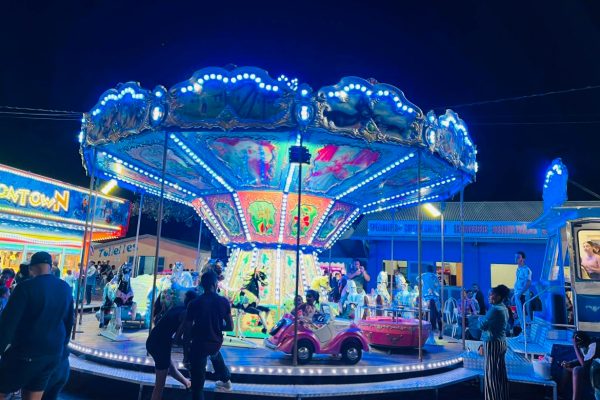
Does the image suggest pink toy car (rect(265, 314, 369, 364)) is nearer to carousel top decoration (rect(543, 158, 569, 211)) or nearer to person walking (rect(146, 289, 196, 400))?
person walking (rect(146, 289, 196, 400))

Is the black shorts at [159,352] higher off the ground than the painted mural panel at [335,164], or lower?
lower

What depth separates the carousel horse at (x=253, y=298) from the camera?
8938 mm

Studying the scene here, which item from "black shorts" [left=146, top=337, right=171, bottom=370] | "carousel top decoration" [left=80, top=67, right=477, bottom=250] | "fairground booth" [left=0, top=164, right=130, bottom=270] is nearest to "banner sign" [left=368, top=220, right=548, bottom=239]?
"carousel top decoration" [left=80, top=67, right=477, bottom=250]

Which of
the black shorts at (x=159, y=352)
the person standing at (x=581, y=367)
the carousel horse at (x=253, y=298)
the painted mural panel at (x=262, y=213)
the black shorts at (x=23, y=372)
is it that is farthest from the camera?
the painted mural panel at (x=262, y=213)

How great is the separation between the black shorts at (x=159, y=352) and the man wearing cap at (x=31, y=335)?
4.48 feet

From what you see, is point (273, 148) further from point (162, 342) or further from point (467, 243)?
point (467, 243)

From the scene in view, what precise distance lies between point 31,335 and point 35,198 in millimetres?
A: 16689

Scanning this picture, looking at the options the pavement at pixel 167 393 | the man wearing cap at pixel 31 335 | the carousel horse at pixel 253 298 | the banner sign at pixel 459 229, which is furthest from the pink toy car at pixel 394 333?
the banner sign at pixel 459 229

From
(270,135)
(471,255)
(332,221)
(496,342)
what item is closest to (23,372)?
(496,342)

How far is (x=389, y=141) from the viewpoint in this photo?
737 cm

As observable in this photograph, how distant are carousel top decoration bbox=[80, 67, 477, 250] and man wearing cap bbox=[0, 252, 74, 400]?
3.86 meters

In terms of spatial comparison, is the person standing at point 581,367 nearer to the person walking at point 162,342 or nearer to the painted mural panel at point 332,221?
the person walking at point 162,342

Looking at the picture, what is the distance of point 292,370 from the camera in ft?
20.7

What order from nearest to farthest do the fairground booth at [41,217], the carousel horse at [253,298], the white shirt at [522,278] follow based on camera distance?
the carousel horse at [253,298] < the white shirt at [522,278] < the fairground booth at [41,217]
